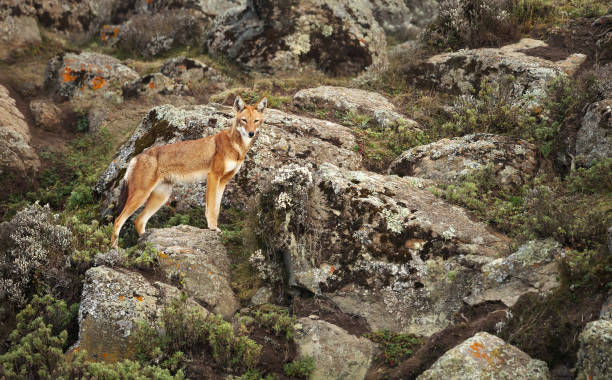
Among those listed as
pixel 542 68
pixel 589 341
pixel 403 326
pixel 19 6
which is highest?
pixel 19 6

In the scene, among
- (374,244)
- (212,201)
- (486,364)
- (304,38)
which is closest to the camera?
(486,364)

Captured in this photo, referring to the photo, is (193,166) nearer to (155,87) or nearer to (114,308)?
(114,308)

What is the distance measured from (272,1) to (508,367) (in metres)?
14.1

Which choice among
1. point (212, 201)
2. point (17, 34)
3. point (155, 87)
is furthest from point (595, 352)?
point (17, 34)

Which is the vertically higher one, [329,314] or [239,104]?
[239,104]

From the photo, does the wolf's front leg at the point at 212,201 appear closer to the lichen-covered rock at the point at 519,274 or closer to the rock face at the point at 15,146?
the lichen-covered rock at the point at 519,274

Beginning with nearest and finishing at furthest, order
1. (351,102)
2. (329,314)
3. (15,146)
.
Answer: (329,314) < (15,146) < (351,102)

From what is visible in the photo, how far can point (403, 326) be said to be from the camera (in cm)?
618

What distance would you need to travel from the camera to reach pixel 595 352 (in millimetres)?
3910

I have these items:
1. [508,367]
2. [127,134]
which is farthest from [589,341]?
[127,134]

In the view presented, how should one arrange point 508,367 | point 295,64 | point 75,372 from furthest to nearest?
point 295,64
point 75,372
point 508,367

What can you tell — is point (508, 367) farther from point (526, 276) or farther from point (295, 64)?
point (295, 64)

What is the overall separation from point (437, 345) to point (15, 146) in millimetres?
11548

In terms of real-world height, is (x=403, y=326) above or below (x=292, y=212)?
below
